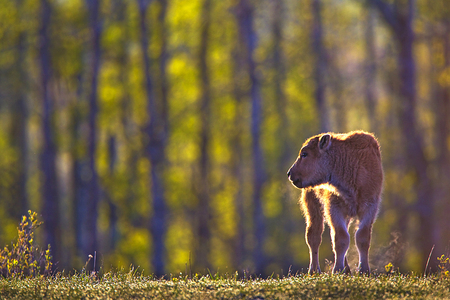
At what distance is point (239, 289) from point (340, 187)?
124 inches

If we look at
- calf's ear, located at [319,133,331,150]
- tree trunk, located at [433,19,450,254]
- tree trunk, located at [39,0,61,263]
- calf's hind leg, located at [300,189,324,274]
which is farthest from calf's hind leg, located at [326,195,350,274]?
tree trunk, located at [39,0,61,263]

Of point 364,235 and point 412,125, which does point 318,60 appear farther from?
point 364,235

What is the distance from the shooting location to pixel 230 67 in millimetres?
32188

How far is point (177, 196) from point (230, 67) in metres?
7.63

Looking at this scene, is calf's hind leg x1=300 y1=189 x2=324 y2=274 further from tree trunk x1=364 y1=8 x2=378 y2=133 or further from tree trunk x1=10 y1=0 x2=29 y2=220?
tree trunk x1=364 y1=8 x2=378 y2=133

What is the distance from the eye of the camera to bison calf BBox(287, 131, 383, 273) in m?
9.27

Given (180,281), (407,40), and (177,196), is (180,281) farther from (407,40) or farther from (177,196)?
(177,196)

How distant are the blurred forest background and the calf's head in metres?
12.4

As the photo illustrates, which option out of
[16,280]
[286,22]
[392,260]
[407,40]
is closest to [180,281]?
[16,280]

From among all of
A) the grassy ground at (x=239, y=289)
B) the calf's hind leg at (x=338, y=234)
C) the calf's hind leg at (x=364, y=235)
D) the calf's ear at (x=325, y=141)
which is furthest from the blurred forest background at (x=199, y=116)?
the grassy ground at (x=239, y=289)

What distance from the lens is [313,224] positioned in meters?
10.3

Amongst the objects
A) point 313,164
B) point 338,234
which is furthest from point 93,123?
point 338,234

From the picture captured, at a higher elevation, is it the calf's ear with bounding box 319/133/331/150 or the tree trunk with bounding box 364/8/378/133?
the tree trunk with bounding box 364/8/378/133

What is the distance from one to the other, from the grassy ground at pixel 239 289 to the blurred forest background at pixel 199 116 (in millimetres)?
14207
